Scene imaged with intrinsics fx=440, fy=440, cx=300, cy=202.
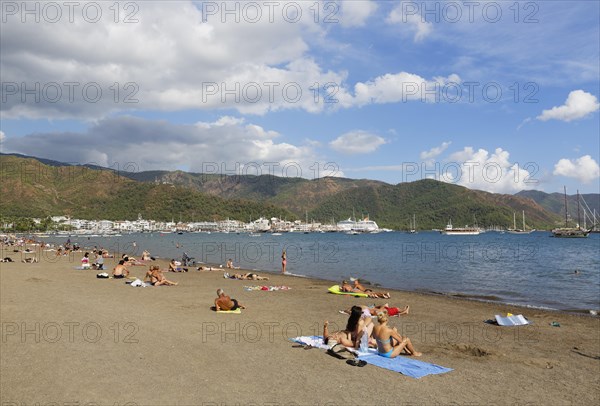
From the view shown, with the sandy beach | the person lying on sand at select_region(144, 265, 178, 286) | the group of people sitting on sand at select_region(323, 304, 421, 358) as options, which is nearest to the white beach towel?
the sandy beach

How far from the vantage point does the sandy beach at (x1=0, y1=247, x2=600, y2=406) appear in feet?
23.4

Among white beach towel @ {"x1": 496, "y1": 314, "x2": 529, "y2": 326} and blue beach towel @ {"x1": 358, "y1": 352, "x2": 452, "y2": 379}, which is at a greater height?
blue beach towel @ {"x1": 358, "y1": 352, "x2": 452, "y2": 379}

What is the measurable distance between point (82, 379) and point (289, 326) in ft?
21.3

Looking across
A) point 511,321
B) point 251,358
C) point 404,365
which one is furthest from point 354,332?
point 511,321

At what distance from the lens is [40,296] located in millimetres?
17344

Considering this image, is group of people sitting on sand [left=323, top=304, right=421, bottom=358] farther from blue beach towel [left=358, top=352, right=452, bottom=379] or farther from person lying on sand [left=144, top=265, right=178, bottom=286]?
person lying on sand [left=144, top=265, right=178, bottom=286]

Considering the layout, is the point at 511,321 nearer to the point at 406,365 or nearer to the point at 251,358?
the point at 406,365

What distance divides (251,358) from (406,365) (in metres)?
3.22

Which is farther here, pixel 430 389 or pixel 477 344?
pixel 477 344

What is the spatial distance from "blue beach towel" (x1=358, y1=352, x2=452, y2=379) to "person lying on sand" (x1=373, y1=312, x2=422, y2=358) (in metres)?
0.14

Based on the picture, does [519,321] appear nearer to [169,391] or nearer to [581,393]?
[581,393]

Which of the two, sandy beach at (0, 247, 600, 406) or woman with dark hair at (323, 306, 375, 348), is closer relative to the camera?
sandy beach at (0, 247, 600, 406)

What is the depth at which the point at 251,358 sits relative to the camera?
9.27 m

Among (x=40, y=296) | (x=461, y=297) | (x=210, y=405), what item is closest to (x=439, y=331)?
(x=210, y=405)
